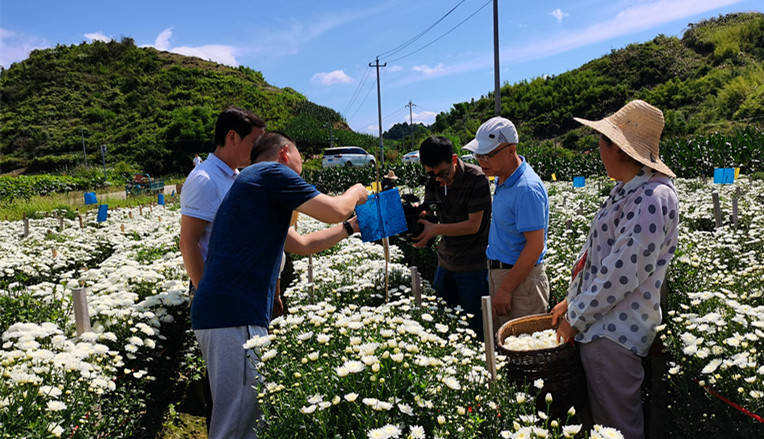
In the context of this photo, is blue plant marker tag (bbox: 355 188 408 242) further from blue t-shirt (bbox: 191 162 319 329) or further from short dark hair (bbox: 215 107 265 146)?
short dark hair (bbox: 215 107 265 146)

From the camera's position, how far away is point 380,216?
2758 millimetres

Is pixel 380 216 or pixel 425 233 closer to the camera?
pixel 380 216

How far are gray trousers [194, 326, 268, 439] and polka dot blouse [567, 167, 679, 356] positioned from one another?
1533 millimetres

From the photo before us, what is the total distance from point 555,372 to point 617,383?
287mm

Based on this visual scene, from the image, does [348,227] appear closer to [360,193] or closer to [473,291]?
[360,193]

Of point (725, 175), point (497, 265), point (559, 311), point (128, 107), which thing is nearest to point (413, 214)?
point (497, 265)

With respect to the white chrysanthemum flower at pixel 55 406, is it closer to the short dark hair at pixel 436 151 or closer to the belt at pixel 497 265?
the belt at pixel 497 265

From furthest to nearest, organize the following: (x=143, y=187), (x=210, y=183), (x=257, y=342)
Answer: (x=143, y=187) → (x=210, y=183) → (x=257, y=342)

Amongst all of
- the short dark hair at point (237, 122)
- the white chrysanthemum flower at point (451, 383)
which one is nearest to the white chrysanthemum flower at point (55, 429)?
the white chrysanthemum flower at point (451, 383)

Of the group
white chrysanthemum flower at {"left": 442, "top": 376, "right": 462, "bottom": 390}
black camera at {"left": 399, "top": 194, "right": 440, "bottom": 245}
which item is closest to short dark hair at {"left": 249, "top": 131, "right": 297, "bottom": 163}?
black camera at {"left": 399, "top": 194, "right": 440, "bottom": 245}

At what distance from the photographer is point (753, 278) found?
3.07 m

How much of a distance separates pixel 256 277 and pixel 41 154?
220 feet

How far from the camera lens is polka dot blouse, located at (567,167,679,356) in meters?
1.97

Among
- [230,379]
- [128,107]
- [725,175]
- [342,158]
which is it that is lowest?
[230,379]
